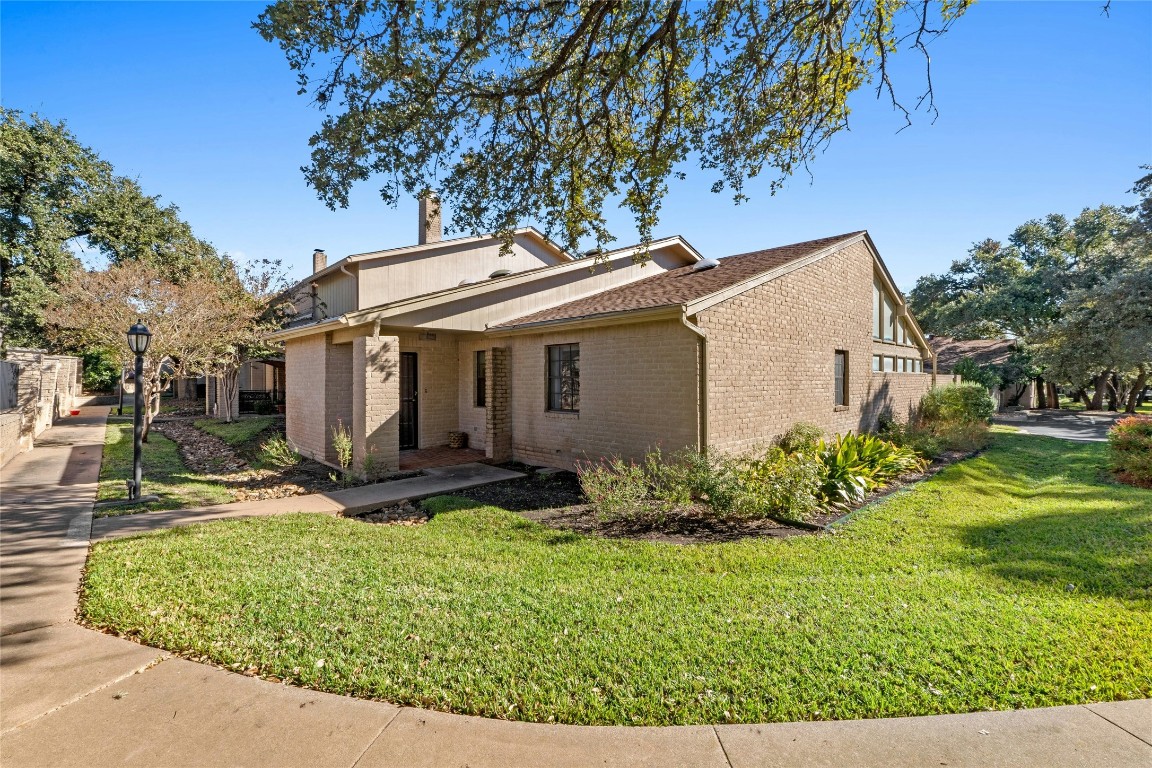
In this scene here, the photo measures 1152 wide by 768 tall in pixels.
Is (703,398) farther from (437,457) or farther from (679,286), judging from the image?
(437,457)

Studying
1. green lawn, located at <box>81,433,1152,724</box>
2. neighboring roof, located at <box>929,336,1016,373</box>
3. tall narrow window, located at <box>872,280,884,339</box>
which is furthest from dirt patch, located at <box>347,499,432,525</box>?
neighboring roof, located at <box>929,336,1016,373</box>

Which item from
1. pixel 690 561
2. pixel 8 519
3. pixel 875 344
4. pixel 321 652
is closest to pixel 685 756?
pixel 321 652

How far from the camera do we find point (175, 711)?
306 cm

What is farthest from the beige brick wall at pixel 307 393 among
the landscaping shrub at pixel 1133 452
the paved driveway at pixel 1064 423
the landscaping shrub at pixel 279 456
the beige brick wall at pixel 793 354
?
the paved driveway at pixel 1064 423

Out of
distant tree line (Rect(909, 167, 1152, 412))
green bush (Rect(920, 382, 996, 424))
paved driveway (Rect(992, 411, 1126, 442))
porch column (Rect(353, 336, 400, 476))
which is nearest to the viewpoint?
porch column (Rect(353, 336, 400, 476))

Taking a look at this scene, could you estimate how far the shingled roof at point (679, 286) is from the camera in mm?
9488

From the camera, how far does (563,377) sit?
1094 centimetres

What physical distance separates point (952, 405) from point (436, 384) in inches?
649

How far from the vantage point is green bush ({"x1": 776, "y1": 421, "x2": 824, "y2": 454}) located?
10.3 m

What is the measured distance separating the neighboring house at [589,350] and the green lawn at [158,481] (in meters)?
2.39

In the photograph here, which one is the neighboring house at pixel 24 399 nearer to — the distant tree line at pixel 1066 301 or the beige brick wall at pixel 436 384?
the beige brick wall at pixel 436 384

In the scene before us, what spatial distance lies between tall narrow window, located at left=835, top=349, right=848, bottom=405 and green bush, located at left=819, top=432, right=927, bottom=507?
7.23 ft

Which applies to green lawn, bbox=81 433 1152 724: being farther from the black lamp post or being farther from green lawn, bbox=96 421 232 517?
the black lamp post

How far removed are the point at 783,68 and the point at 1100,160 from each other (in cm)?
546
